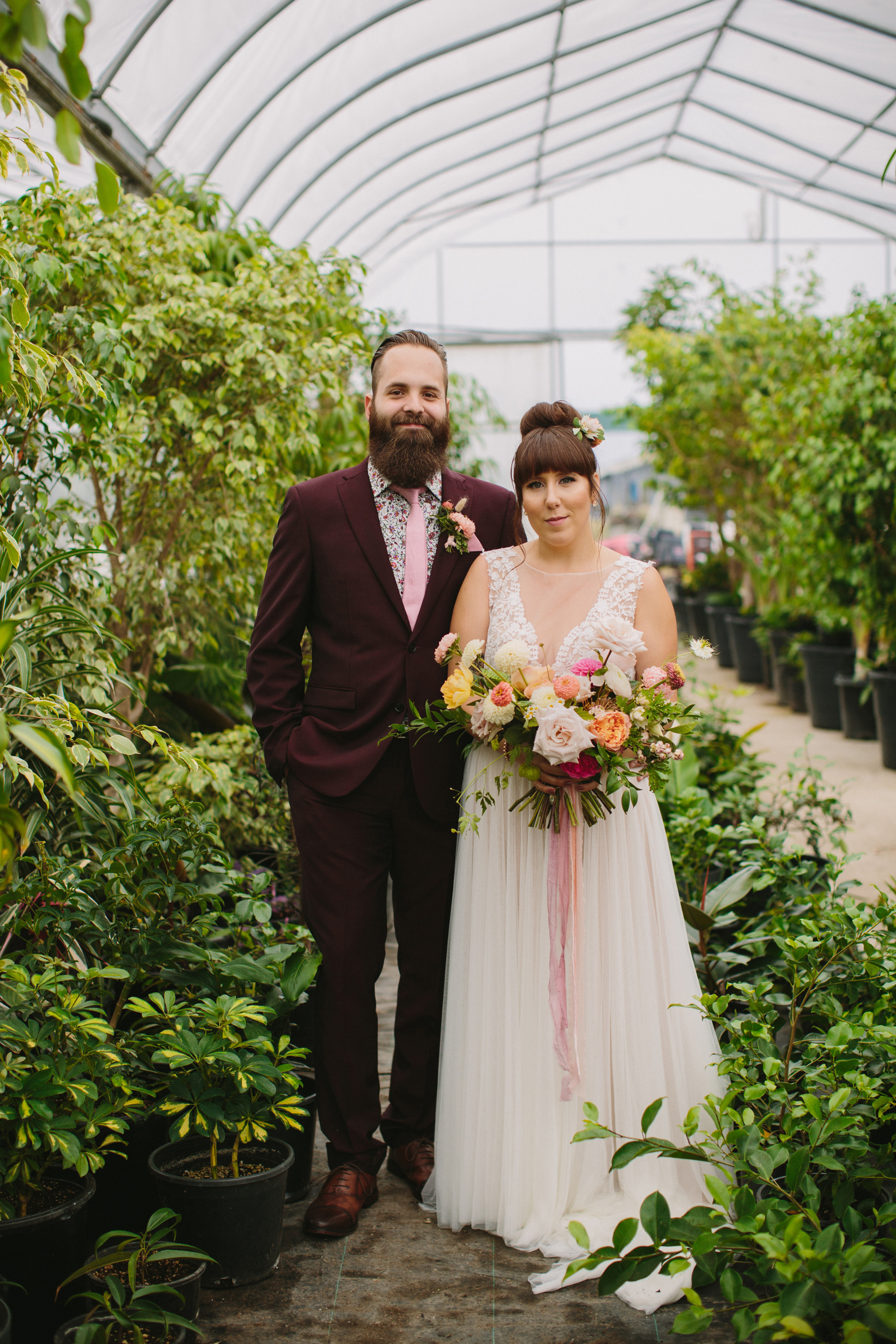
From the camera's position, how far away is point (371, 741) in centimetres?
235

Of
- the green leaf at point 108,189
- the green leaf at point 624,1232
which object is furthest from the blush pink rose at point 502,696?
the green leaf at point 108,189

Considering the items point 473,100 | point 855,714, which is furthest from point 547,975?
point 473,100

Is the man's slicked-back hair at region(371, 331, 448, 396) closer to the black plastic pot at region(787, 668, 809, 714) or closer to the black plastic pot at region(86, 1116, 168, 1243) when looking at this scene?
the black plastic pot at region(86, 1116, 168, 1243)

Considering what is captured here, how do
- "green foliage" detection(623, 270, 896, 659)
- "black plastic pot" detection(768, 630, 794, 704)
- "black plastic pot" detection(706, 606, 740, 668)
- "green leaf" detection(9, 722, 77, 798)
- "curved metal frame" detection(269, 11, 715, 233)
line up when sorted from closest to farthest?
"green leaf" detection(9, 722, 77, 798), "green foliage" detection(623, 270, 896, 659), "curved metal frame" detection(269, 11, 715, 233), "black plastic pot" detection(768, 630, 794, 704), "black plastic pot" detection(706, 606, 740, 668)

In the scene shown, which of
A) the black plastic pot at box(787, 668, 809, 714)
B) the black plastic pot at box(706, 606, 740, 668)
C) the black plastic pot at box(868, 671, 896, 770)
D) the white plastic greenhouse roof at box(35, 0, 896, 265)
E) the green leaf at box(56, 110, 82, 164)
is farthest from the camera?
the black plastic pot at box(706, 606, 740, 668)

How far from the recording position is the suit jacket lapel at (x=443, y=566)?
2.39 metres

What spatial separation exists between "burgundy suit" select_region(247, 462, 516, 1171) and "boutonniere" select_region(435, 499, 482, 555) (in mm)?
38

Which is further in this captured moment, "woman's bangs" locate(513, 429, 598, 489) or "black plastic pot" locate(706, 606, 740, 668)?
"black plastic pot" locate(706, 606, 740, 668)

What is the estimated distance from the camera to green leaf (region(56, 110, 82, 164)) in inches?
30.5

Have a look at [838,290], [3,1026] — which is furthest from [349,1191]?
[838,290]

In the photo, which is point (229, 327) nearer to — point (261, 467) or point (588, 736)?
point (261, 467)

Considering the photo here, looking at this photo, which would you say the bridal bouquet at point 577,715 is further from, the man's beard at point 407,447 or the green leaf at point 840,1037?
the green leaf at point 840,1037

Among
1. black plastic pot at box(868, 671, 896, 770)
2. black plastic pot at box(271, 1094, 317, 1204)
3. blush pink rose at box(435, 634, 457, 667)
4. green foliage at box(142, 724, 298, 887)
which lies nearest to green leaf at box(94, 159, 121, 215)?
blush pink rose at box(435, 634, 457, 667)

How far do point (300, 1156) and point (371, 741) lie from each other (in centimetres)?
93
